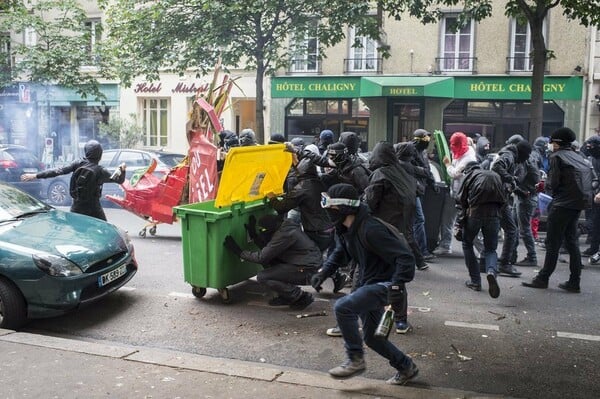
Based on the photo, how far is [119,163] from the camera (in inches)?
585

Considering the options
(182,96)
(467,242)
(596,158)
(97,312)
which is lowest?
(97,312)

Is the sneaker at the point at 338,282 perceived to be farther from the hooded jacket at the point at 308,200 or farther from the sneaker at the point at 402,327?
the sneaker at the point at 402,327

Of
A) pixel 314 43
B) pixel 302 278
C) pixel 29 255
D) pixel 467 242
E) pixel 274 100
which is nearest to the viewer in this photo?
pixel 29 255

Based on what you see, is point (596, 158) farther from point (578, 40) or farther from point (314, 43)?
point (314, 43)

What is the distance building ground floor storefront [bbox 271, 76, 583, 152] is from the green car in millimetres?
14955

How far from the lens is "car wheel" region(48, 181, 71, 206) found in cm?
1523

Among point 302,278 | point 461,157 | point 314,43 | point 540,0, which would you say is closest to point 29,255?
point 302,278

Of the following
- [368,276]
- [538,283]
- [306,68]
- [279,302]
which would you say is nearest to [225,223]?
[279,302]

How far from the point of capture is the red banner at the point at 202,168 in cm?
830

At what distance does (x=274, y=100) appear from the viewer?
23.1 m

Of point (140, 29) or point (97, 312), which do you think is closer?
point (97, 312)

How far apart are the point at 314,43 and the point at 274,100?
115 inches

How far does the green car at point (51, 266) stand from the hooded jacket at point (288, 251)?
4.34 feet

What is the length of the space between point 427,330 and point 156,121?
2115 centimetres
